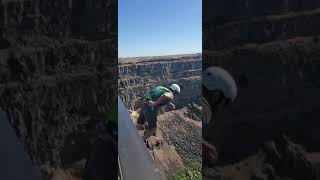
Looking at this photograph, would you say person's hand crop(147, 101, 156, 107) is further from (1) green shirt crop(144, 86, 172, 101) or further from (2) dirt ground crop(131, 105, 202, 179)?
(2) dirt ground crop(131, 105, 202, 179)

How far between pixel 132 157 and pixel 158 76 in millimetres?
35159

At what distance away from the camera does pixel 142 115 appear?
56.1 ft

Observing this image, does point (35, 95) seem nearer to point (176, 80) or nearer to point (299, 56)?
point (299, 56)

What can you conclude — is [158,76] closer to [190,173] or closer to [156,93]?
[190,173]

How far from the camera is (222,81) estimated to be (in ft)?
12.0

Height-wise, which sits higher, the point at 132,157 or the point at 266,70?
the point at 266,70

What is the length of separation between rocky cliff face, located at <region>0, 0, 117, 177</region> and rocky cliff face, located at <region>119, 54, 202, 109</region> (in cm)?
2670

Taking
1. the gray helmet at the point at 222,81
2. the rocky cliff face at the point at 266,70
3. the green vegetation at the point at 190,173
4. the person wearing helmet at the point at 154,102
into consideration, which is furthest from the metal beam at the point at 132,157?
the green vegetation at the point at 190,173

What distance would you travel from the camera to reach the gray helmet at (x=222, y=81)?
11.9 feet

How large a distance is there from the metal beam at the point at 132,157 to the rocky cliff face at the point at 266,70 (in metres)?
1.70

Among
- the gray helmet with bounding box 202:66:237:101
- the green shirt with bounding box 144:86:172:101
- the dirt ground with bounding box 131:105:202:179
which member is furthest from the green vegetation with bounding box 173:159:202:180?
the gray helmet with bounding box 202:66:237:101

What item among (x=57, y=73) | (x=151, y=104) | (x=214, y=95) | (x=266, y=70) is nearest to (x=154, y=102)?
(x=151, y=104)

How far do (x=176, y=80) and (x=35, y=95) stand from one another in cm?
3762

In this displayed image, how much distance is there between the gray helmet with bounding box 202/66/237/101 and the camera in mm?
3637
